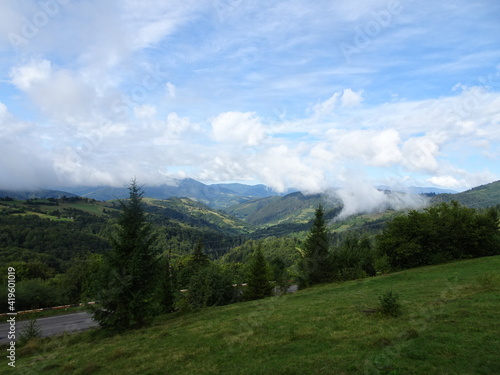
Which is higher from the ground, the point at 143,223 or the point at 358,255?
the point at 143,223

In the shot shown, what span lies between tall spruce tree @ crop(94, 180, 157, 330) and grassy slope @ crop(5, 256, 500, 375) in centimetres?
193

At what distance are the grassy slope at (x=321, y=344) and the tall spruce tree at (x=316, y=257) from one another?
1007 inches

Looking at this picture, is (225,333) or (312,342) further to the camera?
(225,333)

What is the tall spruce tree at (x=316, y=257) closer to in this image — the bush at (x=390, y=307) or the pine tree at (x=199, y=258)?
the pine tree at (x=199, y=258)

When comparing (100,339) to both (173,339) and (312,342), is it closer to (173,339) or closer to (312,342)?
(173,339)

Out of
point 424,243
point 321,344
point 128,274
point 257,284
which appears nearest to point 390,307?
point 321,344

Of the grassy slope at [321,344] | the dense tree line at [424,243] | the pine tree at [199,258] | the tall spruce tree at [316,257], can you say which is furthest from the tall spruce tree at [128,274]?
the dense tree line at [424,243]

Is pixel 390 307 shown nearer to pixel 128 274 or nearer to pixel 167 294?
pixel 128 274

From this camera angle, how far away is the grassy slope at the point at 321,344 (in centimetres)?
1141

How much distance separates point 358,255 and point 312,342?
49514mm

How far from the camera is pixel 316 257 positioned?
165 ft

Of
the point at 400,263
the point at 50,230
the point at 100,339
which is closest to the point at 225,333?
the point at 100,339

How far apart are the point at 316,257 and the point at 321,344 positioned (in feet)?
122

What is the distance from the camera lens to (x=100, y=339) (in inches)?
935
